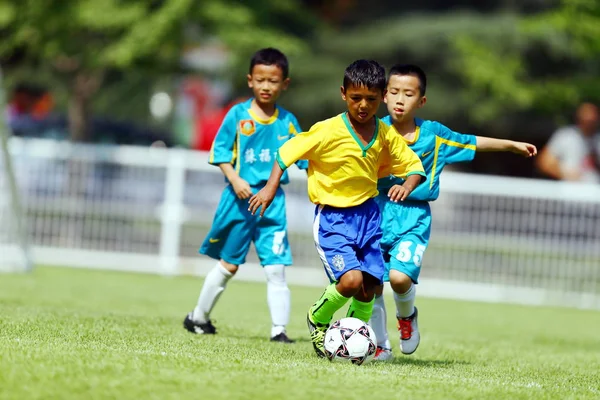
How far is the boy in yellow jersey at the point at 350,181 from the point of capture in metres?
7.20

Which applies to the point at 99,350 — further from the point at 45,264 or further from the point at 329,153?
the point at 45,264

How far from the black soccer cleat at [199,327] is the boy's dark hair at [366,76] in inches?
105

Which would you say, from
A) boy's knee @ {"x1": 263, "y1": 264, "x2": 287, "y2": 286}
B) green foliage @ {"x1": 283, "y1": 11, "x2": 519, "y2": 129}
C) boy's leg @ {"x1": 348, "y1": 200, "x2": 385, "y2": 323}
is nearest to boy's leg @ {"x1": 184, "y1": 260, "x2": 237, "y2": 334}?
boy's knee @ {"x1": 263, "y1": 264, "x2": 287, "y2": 286}

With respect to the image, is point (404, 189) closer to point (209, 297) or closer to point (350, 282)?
point (350, 282)

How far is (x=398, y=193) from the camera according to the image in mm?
7406

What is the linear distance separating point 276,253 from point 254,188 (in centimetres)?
56

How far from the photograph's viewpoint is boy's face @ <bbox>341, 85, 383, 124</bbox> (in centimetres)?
716

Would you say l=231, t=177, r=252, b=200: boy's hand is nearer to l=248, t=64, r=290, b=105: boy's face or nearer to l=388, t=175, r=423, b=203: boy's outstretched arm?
l=248, t=64, r=290, b=105: boy's face

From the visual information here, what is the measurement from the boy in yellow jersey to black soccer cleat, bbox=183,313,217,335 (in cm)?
162

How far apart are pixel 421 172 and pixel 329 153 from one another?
683 millimetres

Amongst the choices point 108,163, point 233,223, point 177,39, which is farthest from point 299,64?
point 233,223

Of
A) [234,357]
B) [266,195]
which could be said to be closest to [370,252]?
[266,195]

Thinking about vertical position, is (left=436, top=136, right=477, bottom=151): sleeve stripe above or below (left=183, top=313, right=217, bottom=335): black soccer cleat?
above

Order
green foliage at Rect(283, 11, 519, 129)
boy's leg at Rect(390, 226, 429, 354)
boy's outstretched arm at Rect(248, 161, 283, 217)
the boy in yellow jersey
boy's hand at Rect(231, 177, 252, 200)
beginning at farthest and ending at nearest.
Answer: green foliage at Rect(283, 11, 519, 129) → boy's hand at Rect(231, 177, 252, 200) → boy's leg at Rect(390, 226, 429, 354) → the boy in yellow jersey → boy's outstretched arm at Rect(248, 161, 283, 217)
